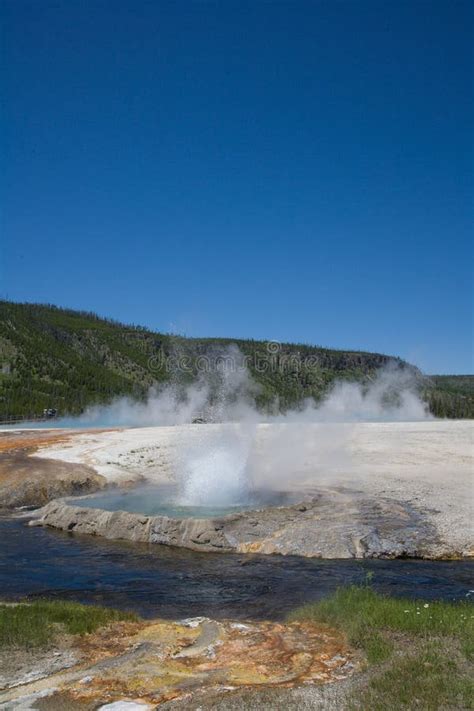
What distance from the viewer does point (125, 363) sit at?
149625 millimetres

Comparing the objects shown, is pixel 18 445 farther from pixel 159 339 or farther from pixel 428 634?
pixel 159 339

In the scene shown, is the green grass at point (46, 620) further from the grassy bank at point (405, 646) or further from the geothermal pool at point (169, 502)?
the geothermal pool at point (169, 502)

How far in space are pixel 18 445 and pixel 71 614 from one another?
2829 cm

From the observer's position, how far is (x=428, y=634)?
8.57 m

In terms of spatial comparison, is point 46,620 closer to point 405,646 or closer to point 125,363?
point 405,646

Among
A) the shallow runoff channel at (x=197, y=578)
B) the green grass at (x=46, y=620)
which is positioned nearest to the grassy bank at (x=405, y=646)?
the shallow runoff channel at (x=197, y=578)

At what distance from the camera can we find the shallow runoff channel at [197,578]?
1176cm

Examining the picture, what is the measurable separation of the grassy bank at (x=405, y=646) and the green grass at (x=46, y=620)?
329 centimetres

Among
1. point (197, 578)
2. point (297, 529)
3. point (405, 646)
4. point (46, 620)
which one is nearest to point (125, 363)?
point (297, 529)

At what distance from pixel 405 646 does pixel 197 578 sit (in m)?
6.29

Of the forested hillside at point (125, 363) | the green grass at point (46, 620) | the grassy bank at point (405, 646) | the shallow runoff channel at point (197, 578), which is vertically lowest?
the shallow runoff channel at point (197, 578)

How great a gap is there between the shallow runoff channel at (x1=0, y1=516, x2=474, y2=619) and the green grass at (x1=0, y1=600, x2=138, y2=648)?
1.14 metres

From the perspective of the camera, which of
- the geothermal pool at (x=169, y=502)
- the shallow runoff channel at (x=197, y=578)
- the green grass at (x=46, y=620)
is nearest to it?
the green grass at (x=46, y=620)

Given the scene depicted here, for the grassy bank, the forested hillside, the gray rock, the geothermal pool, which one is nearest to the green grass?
the grassy bank
